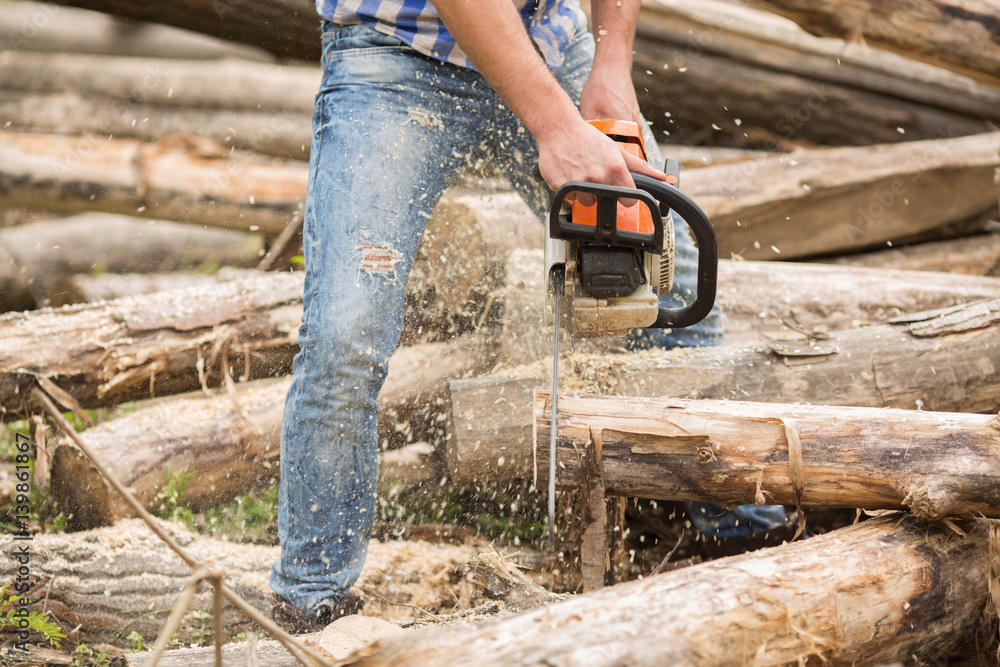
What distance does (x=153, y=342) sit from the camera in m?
2.87

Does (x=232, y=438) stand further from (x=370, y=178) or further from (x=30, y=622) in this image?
(x=370, y=178)

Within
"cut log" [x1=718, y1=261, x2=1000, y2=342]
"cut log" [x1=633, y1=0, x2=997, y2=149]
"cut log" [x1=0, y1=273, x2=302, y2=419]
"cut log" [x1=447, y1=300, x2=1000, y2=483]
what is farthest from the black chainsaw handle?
"cut log" [x1=633, y1=0, x2=997, y2=149]

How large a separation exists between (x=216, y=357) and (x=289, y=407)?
3.51ft

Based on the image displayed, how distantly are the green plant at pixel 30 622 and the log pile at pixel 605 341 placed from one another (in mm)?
73

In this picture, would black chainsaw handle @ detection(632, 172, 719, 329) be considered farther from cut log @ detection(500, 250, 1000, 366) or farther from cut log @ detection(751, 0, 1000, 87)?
cut log @ detection(751, 0, 1000, 87)

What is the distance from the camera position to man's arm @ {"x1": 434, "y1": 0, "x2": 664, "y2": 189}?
5.92ft

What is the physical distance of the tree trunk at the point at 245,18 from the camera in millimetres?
4219

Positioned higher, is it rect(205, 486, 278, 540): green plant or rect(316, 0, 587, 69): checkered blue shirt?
rect(316, 0, 587, 69): checkered blue shirt

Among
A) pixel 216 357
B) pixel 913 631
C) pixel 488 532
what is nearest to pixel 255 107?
pixel 216 357

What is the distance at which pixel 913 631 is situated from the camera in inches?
61.8

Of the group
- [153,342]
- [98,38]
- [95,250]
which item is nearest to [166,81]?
[98,38]

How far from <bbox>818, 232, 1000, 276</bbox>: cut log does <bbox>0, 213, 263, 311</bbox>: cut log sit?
394cm

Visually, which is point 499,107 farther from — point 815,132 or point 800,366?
point 815,132

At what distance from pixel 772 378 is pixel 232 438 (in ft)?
6.65
